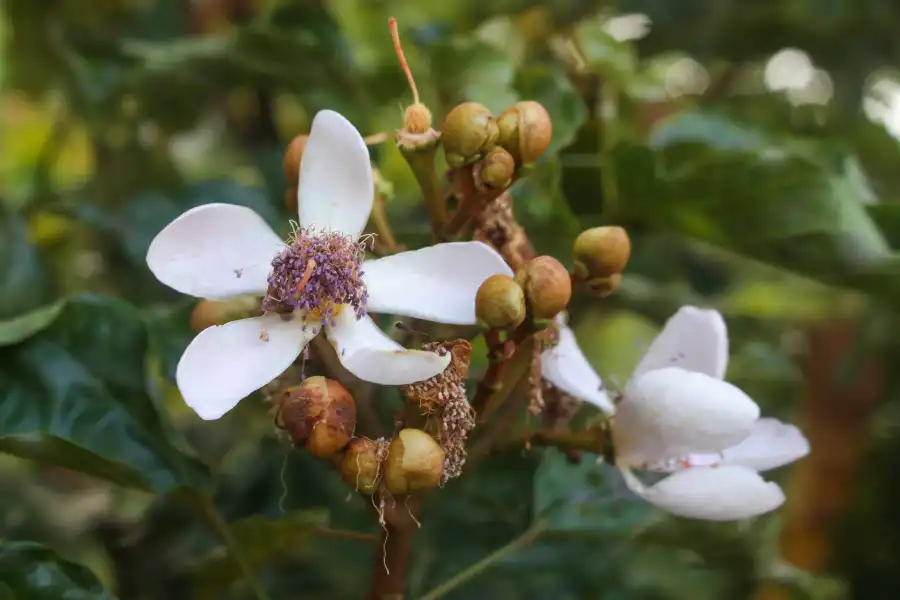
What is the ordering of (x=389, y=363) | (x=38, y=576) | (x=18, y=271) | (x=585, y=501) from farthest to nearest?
(x=18, y=271), (x=585, y=501), (x=38, y=576), (x=389, y=363)

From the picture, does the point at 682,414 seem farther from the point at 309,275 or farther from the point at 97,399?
the point at 97,399

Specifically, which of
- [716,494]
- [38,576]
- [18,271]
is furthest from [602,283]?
[18,271]

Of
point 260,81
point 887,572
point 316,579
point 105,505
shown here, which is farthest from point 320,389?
point 887,572

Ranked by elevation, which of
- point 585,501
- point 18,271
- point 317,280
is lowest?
point 585,501

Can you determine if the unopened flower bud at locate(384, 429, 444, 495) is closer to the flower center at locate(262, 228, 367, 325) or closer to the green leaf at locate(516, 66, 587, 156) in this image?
the flower center at locate(262, 228, 367, 325)

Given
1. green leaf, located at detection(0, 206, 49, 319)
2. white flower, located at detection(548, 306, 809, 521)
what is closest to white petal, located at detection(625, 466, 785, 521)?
white flower, located at detection(548, 306, 809, 521)

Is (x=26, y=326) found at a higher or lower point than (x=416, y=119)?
lower

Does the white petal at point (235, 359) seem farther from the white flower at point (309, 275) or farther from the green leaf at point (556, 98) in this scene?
the green leaf at point (556, 98)
